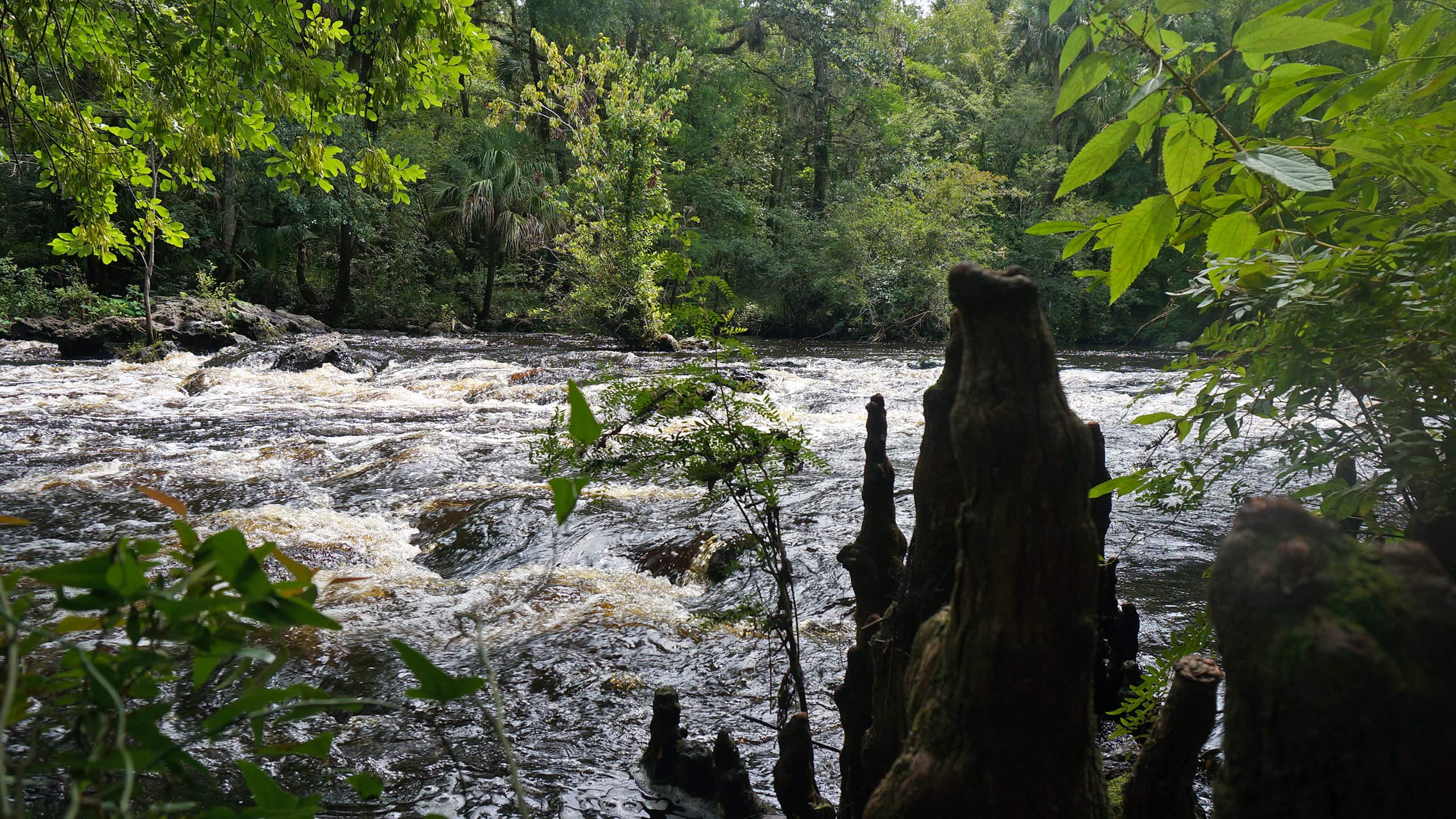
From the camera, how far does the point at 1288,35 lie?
35.9 inches

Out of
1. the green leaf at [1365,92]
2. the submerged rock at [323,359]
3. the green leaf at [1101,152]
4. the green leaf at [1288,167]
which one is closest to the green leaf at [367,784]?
the green leaf at [1101,152]

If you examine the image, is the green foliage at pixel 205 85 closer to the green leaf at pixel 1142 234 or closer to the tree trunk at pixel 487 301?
the green leaf at pixel 1142 234

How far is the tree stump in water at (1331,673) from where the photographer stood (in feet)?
2.58

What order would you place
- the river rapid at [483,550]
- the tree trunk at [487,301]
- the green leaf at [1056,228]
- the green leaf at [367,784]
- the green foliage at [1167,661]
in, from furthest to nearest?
the tree trunk at [487,301]
the river rapid at [483,550]
the green foliage at [1167,661]
the green leaf at [1056,228]
the green leaf at [367,784]

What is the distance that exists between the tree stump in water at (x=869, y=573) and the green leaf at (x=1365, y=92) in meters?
1.09

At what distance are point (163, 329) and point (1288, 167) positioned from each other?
1671 centimetres

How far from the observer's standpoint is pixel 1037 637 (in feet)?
3.74

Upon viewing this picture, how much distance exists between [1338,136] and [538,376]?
38.9ft

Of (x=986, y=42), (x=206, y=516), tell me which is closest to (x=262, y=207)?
(x=206, y=516)

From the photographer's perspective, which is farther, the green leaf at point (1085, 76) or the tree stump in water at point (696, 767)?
the tree stump in water at point (696, 767)

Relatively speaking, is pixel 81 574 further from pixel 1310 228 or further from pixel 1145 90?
pixel 1310 228

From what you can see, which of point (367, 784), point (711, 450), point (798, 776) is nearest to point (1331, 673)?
point (367, 784)

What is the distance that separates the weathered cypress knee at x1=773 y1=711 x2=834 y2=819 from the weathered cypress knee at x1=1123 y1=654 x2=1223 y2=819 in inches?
30.3

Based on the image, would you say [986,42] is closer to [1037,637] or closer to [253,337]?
[253,337]
